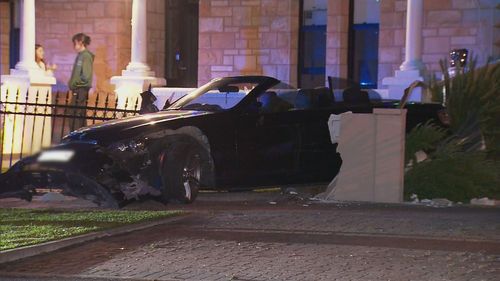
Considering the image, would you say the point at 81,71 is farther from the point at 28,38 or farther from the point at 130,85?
the point at 28,38

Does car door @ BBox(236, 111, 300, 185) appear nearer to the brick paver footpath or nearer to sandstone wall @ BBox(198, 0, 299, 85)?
the brick paver footpath

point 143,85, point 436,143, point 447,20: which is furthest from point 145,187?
point 447,20

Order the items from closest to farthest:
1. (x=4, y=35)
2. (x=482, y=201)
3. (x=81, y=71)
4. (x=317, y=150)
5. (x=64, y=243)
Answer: (x=64, y=243), (x=482, y=201), (x=317, y=150), (x=81, y=71), (x=4, y=35)

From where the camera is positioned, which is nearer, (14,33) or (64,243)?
(64,243)

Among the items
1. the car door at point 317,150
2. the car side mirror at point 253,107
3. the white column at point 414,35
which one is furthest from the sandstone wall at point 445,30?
the car side mirror at point 253,107

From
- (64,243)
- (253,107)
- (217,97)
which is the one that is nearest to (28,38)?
(217,97)

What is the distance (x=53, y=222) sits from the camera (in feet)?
27.2

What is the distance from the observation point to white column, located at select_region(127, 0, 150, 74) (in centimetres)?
1554

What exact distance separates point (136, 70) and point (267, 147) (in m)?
6.47

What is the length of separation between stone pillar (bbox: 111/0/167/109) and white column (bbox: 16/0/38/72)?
1.60 m

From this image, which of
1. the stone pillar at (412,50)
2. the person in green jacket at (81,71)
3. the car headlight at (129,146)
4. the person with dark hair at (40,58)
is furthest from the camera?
the person with dark hair at (40,58)

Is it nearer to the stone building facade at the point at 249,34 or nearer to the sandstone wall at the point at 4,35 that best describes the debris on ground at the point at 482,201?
the stone building facade at the point at 249,34

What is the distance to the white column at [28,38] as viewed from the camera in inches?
616

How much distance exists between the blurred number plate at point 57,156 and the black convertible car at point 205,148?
10mm
